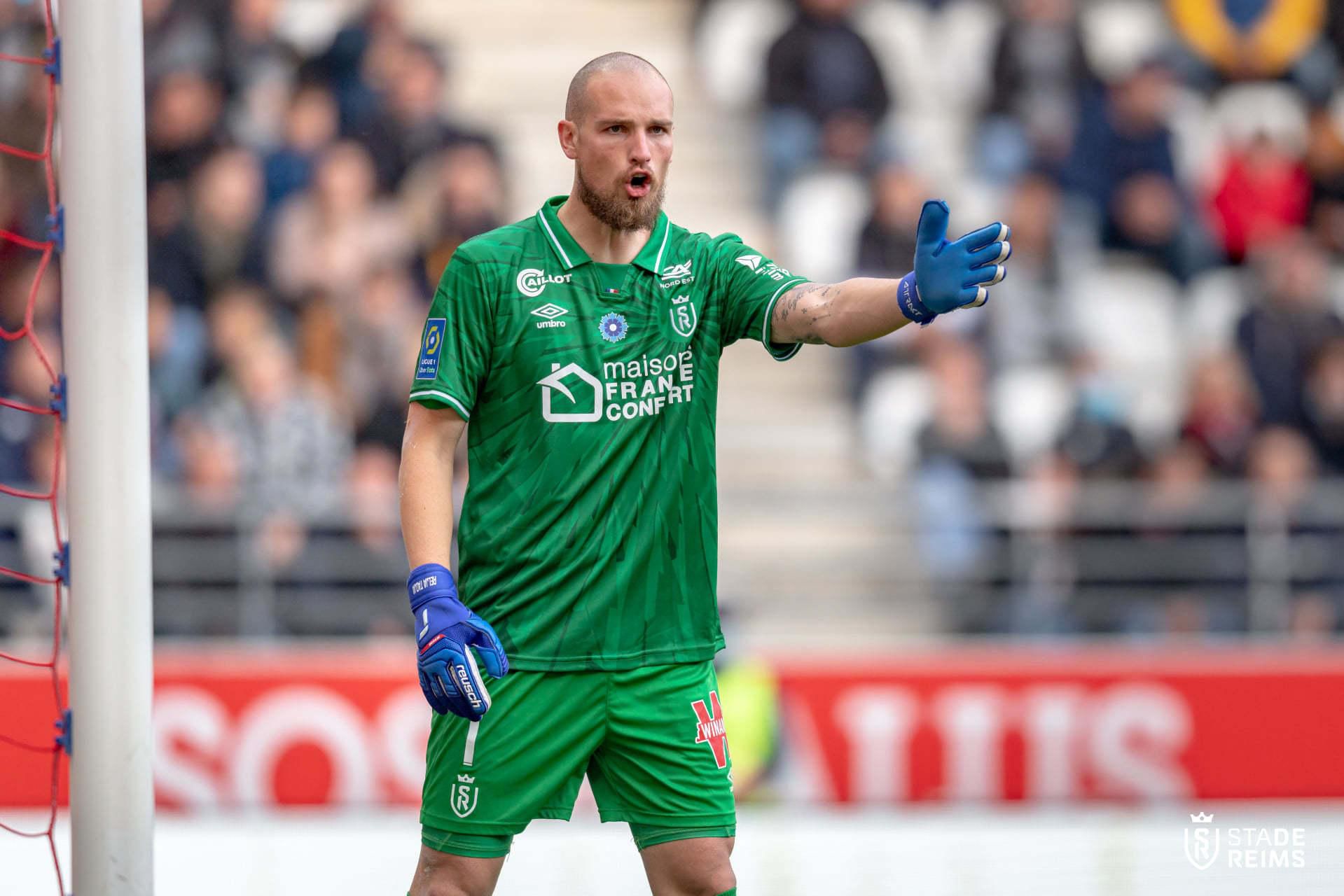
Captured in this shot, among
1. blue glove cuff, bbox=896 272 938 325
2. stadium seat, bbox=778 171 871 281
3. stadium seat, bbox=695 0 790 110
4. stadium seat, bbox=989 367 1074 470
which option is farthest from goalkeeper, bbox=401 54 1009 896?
stadium seat, bbox=695 0 790 110

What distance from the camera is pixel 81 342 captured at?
430cm

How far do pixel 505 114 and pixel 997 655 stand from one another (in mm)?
5179

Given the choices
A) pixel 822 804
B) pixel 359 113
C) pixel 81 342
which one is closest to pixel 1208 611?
pixel 822 804

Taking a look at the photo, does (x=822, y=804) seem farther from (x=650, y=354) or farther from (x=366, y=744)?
(x=650, y=354)

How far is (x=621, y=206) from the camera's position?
427 centimetres

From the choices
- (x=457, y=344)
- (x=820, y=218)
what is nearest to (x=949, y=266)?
(x=457, y=344)

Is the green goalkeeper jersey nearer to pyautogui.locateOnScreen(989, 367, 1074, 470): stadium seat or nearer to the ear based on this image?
the ear

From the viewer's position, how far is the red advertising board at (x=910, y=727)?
29.7 feet

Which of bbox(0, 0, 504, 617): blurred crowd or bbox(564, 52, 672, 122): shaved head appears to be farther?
bbox(0, 0, 504, 617): blurred crowd

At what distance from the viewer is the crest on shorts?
13.9 feet

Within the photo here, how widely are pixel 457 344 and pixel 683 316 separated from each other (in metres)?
0.53

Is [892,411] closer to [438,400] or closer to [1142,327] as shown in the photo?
[1142,327]

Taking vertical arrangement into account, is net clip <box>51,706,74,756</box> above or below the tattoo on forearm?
below

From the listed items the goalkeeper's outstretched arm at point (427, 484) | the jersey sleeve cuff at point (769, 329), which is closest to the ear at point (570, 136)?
the jersey sleeve cuff at point (769, 329)
